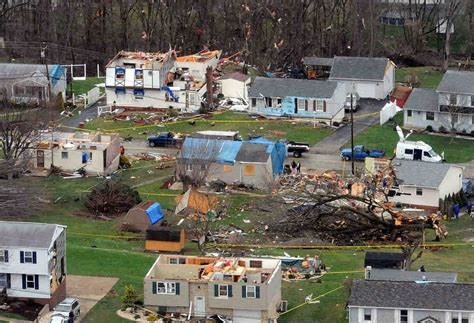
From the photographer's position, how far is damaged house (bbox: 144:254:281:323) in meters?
57.6

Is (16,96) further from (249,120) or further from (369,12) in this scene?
(369,12)

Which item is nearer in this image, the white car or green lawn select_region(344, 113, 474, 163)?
the white car

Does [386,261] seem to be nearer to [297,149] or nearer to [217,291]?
[217,291]

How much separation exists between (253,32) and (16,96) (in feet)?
73.5

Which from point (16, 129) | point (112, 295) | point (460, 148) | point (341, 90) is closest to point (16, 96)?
point (16, 129)

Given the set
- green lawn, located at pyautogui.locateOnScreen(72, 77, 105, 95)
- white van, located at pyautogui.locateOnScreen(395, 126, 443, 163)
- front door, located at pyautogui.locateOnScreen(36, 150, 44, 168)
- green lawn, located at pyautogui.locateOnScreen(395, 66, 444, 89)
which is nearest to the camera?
front door, located at pyautogui.locateOnScreen(36, 150, 44, 168)

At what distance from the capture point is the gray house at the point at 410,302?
54.4 metres

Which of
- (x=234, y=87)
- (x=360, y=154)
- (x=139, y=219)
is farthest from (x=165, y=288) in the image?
(x=234, y=87)

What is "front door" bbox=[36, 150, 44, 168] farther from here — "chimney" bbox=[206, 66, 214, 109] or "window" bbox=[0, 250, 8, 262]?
"window" bbox=[0, 250, 8, 262]

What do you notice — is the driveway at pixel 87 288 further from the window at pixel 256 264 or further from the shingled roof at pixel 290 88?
the shingled roof at pixel 290 88

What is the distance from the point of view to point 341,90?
304 feet

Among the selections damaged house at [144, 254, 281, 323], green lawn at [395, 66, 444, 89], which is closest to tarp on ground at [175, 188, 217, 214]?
damaged house at [144, 254, 281, 323]

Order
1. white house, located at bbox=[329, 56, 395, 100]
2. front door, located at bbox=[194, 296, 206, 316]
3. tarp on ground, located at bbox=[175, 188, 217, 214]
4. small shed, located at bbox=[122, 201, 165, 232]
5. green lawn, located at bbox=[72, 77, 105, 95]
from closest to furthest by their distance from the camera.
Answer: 1. front door, located at bbox=[194, 296, 206, 316]
2. small shed, located at bbox=[122, 201, 165, 232]
3. tarp on ground, located at bbox=[175, 188, 217, 214]
4. white house, located at bbox=[329, 56, 395, 100]
5. green lawn, located at bbox=[72, 77, 105, 95]

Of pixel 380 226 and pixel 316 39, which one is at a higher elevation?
pixel 316 39
